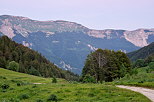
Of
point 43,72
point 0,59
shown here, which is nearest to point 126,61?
point 0,59

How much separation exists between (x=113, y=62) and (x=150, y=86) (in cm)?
4825

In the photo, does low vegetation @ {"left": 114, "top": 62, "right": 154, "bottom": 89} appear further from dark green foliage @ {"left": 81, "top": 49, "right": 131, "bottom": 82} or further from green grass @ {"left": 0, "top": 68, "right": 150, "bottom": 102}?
dark green foliage @ {"left": 81, "top": 49, "right": 131, "bottom": 82}

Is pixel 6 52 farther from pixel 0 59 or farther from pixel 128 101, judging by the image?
pixel 128 101

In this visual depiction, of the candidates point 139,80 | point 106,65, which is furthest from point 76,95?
point 106,65

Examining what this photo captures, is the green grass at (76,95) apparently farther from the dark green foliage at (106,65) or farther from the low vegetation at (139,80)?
the dark green foliage at (106,65)

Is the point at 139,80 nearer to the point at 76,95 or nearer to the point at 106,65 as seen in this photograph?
the point at 76,95

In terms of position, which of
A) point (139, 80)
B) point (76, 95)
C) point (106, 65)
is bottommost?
point (76, 95)

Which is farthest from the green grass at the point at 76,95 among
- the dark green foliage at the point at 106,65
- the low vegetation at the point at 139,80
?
the dark green foliage at the point at 106,65

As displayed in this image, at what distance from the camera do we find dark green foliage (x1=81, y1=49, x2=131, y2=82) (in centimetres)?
7162

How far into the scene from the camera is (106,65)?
248ft

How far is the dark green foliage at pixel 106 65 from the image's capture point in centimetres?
7162

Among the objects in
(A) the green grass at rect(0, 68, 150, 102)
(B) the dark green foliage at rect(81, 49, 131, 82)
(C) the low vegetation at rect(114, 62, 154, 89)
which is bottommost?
(A) the green grass at rect(0, 68, 150, 102)

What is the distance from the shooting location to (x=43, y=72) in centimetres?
15575

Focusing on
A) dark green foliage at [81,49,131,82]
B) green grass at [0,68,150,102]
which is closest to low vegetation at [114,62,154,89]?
green grass at [0,68,150,102]
